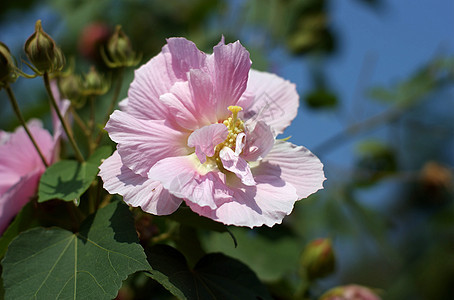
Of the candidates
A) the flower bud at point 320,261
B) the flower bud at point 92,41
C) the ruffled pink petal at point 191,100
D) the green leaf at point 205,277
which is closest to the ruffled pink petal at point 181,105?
the ruffled pink petal at point 191,100

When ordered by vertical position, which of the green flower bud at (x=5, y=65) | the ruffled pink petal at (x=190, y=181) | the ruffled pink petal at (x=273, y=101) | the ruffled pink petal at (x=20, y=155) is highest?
the green flower bud at (x=5, y=65)

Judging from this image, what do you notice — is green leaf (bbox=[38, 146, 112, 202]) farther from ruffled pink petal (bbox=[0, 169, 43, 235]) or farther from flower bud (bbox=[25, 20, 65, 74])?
flower bud (bbox=[25, 20, 65, 74])

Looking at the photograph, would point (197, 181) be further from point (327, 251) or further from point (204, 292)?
point (327, 251)

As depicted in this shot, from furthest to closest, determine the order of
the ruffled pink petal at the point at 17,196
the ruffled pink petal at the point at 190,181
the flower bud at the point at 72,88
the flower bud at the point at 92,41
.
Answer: the flower bud at the point at 92,41, the flower bud at the point at 72,88, the ruffled pink petal at the point at 17,196, the ruffled pink petal at the point at 190,181

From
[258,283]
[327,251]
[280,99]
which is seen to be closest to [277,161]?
[280,99]

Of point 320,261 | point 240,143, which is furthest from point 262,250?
point 240,143

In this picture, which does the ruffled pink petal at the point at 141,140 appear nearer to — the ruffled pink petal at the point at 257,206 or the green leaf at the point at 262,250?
the ruffled pink petal at the point at 257,206
